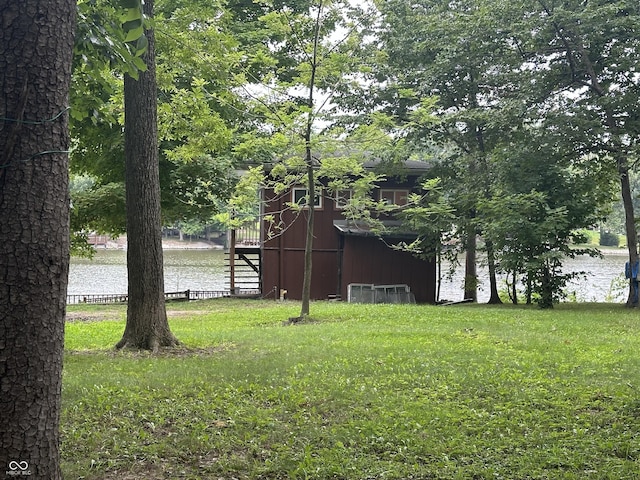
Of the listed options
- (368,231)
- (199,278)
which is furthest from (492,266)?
(199,278)

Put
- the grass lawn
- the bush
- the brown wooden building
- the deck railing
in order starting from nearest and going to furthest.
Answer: the grass lawn → the brown wooden building → the deck railing → the bush

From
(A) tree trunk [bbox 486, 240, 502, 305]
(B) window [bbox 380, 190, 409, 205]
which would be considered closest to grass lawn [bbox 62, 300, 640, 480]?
(A) tree trunk [bbox 486, 240, 502, 305]

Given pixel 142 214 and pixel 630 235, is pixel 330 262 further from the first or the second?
pixel 142 214

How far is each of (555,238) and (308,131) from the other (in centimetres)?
862

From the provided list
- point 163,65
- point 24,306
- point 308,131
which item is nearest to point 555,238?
point 308,131

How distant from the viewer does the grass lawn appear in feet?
13.1

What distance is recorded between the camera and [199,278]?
34.7 meters

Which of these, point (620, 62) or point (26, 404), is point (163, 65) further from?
point (620, 62)

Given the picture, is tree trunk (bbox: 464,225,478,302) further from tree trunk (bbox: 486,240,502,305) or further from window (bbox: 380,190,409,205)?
window (bbox: 380,190,409,205)

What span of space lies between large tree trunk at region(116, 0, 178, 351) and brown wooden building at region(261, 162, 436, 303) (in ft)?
47.3

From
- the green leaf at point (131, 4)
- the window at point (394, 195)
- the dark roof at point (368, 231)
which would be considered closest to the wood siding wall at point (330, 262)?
the window at point (394, 195)

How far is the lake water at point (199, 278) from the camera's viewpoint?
90.1 feet

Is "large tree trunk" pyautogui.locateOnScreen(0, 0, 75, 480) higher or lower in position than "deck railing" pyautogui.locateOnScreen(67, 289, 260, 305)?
higher

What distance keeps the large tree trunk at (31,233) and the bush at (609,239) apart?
5138 centimetres
